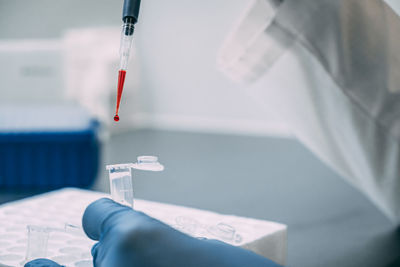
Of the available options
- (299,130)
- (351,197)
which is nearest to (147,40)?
(351,197)

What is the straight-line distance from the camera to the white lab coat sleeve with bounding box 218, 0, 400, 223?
0.82 meters

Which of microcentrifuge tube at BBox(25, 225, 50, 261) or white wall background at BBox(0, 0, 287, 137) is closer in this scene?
microcentrifuge tube at BBox(25, 225, 50, 261)

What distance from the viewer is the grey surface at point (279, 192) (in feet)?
4.14

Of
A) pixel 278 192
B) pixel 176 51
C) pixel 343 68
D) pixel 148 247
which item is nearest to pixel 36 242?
pixel 148 247

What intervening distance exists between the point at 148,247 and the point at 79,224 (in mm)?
404

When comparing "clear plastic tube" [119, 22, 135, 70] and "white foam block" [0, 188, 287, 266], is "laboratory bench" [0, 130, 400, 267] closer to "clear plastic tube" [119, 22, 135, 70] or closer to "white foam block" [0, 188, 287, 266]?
"white foam block" [0, 188, 287, 266]

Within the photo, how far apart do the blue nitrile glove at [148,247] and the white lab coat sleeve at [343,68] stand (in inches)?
15.5

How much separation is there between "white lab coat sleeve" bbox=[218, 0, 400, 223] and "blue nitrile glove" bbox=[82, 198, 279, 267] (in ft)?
1.29

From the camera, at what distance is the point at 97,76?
3350 millimetres

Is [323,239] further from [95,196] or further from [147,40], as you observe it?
[147,40]

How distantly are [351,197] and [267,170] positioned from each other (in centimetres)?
51

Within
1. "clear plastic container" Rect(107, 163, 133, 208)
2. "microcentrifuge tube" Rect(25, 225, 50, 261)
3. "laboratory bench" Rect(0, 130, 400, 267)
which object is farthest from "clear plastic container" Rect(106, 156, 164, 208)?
"laboratory bench" Rect(0, 130, 400, 267)

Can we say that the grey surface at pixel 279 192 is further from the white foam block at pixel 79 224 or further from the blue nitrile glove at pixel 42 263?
the blue nitrile glove at pixel 42 263

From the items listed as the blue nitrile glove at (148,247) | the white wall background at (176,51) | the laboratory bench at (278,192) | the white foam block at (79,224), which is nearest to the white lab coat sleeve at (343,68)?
the laboratory bench at (278,192)
